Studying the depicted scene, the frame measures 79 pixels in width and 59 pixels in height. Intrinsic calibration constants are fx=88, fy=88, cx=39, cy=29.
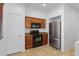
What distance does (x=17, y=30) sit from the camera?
1.66m

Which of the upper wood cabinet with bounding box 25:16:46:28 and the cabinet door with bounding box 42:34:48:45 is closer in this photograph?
the upper wood cabinet with bounding box 25:16:46:28

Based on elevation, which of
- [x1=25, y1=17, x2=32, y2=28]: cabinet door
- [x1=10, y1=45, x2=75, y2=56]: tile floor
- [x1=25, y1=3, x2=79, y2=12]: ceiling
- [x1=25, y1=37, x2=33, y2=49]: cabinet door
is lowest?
[x1=10, y1=45, x2=75, y2=56]: tile floor

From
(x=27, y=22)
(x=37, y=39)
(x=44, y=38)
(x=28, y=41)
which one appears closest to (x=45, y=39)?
(x=44, y=38)

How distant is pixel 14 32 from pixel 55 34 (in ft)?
2.61

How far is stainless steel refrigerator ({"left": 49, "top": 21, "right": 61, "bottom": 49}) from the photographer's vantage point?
1.72 metres

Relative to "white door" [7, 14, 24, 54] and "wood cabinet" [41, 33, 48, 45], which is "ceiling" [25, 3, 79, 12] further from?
"wood cabinet" [41, 33, 48, 45]

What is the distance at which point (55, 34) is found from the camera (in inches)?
69.4

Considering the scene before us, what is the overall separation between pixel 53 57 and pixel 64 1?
3.44ft

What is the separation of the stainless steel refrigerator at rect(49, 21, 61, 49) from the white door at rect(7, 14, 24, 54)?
0.57m

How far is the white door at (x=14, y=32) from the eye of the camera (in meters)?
1.62

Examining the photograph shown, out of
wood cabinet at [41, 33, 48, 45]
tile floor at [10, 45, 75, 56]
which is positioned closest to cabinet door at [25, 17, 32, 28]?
wood cabinet at [41, 33, 48, 45]

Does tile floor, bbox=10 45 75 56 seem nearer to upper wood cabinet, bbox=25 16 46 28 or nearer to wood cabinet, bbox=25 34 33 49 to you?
wood cabinet, bbox=25 34 33 49

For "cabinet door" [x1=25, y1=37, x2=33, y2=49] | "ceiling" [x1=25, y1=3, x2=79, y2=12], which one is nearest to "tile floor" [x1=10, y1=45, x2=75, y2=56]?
"cabinet door" [x1=25, y1=37, x2=33, y2=49]

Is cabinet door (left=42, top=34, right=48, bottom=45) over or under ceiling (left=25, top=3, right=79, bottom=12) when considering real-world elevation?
under
